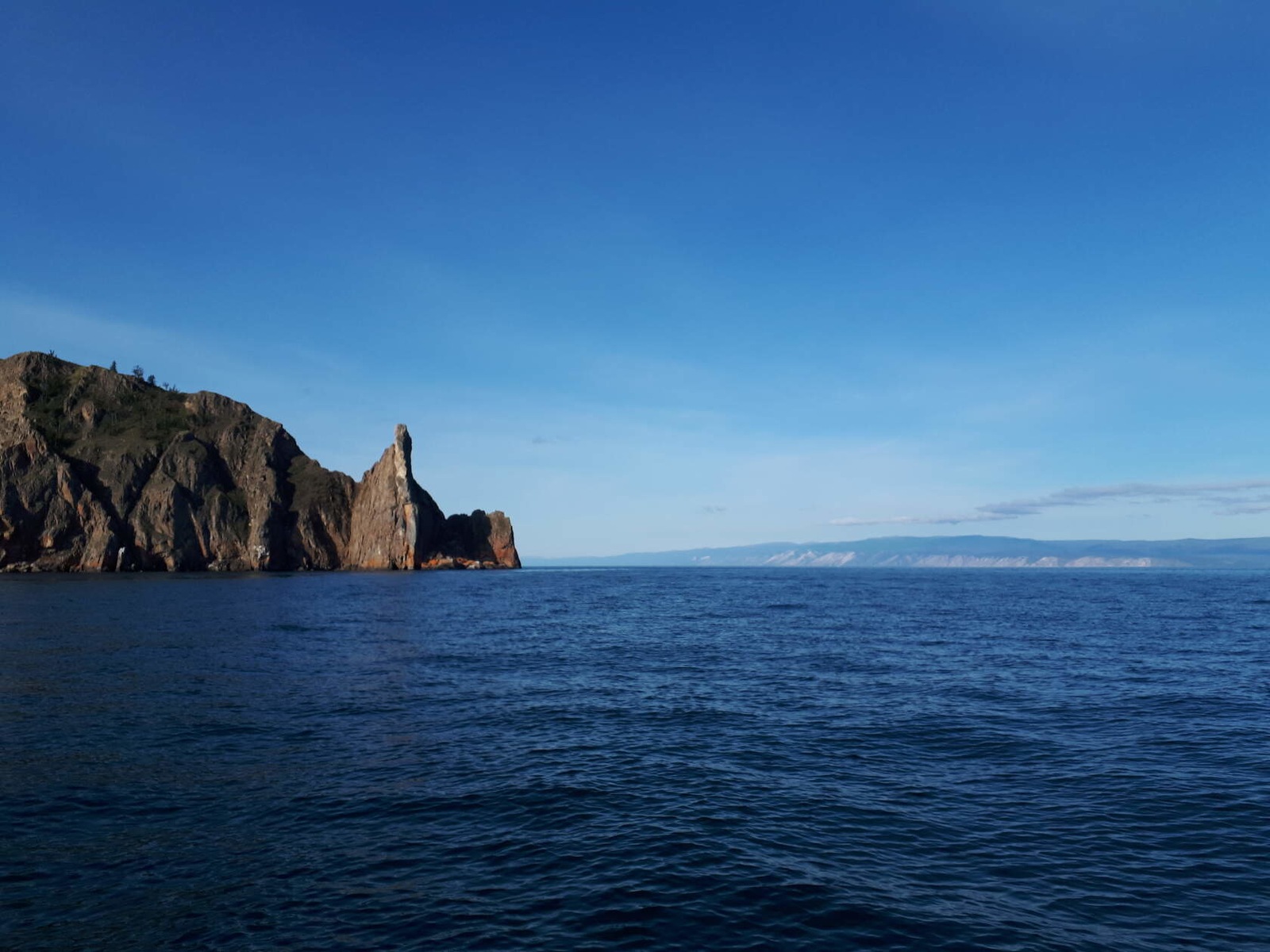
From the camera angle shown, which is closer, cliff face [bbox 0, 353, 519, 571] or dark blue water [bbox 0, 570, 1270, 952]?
dark blue water [bbox 0, 570, 1270, 952]

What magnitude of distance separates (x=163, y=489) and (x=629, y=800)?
175566 millimetres

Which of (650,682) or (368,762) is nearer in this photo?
(368,762)

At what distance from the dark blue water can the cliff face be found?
127130mm

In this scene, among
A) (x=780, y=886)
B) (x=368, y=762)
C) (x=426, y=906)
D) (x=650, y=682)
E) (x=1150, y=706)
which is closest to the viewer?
(x=426, y=906)

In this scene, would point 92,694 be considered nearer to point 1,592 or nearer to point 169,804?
point 169,804

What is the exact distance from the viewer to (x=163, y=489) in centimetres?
16100

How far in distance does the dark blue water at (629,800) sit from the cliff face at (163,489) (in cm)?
12713

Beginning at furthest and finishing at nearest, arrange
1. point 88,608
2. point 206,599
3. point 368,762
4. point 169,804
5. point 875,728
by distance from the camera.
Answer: point 206,599 → point 88,608 → point 875,728 → point 368,762 → point 169,804

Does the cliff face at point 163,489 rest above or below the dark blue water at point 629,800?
above

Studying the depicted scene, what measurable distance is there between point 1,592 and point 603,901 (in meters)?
104

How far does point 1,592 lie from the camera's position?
86.5 metres

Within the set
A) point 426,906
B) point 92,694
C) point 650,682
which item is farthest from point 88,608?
point 426,906

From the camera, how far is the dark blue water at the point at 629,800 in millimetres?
13531

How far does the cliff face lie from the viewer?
14700cm
